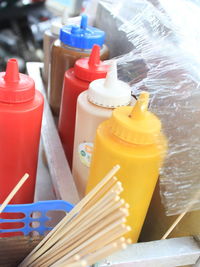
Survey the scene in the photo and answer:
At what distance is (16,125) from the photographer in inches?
21.2

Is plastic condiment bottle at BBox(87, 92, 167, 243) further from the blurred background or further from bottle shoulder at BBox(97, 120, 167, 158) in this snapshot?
the blurred background

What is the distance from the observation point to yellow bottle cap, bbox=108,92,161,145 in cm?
44

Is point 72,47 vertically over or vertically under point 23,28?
over

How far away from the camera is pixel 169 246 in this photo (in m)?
0.48

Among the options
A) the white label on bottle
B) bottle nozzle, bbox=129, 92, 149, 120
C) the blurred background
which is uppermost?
bottle nozzle, bbox=129, 92, 149, 120

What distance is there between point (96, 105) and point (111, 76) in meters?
0.05

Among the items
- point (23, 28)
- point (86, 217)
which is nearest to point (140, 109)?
point (86, 217)

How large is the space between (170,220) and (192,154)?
0.40 ft

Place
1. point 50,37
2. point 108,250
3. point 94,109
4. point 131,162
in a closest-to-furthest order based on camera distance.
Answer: point 108,250, point 131,162, point 94,109, point 50,37

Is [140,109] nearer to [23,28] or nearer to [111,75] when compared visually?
[111,75]

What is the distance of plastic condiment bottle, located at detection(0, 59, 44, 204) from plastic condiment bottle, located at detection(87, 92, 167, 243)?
13 centimetres

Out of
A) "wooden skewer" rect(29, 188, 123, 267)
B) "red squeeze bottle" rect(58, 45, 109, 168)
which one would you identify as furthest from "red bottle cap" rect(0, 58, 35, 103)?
"wooden skewer" rect(29, 188, 123, 267)

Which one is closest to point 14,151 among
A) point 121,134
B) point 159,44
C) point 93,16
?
point 121,134

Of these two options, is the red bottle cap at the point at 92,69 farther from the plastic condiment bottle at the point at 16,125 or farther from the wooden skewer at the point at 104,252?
→ the wooden skewer at the point at 104,252
